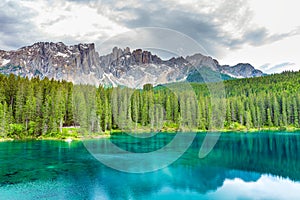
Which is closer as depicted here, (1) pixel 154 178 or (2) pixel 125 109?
(1) pixel 154 178

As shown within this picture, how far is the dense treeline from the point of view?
58.9m

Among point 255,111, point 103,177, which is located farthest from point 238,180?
point 255,111

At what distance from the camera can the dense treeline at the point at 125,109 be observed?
58906 millimetres

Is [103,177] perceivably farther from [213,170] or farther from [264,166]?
[264,166]

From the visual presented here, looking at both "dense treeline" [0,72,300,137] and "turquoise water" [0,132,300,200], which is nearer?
"turquoise water" [0,132,300,200]

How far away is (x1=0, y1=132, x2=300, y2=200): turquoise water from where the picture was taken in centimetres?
2185

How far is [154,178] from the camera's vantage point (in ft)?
87.5

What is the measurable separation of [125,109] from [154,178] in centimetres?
4772

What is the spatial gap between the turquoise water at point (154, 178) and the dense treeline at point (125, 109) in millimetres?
20175

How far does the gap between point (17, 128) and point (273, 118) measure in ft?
266

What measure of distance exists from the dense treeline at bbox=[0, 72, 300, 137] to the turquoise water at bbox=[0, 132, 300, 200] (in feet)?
66.2

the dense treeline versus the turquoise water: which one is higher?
the dense treeline

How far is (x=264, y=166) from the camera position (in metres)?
32.9

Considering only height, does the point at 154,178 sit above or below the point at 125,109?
below
